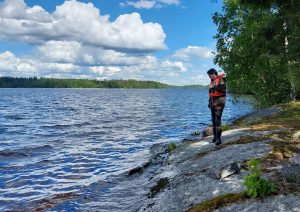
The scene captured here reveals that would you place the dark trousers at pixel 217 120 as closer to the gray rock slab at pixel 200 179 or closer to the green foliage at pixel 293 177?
the gray rock slab at pixel 200 179

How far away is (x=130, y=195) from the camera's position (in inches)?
524

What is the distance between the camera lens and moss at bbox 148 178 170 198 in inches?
473

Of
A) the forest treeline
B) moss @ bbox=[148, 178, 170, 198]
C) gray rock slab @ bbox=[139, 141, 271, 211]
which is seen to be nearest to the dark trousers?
gray rock slab @ bbox=[139, 141, 271, 211]

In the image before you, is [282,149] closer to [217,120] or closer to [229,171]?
[229,171]

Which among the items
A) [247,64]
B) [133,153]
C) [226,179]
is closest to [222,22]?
[247,64]

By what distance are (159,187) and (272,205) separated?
5506 millimetres

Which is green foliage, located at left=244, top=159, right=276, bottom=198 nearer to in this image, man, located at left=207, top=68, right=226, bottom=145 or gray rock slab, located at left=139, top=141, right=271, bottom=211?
gray rock slab, located at left=139, top=141, right=271, bottom=211

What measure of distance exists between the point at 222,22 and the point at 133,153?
22703mm

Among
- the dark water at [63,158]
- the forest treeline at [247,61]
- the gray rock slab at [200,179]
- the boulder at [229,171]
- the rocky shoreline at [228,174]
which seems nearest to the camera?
the rocky shoreline at [228,174]

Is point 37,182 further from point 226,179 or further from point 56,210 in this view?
point 226,179

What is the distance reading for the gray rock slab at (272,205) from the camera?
729 cm

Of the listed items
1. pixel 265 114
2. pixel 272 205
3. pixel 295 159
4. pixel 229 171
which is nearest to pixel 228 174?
pixel 229 171

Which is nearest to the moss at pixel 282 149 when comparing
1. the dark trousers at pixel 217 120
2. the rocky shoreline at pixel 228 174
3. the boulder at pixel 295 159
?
the rocky shoreline at pixel 228 174

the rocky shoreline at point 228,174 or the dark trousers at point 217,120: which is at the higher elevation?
the dark trousers at point 217,120
